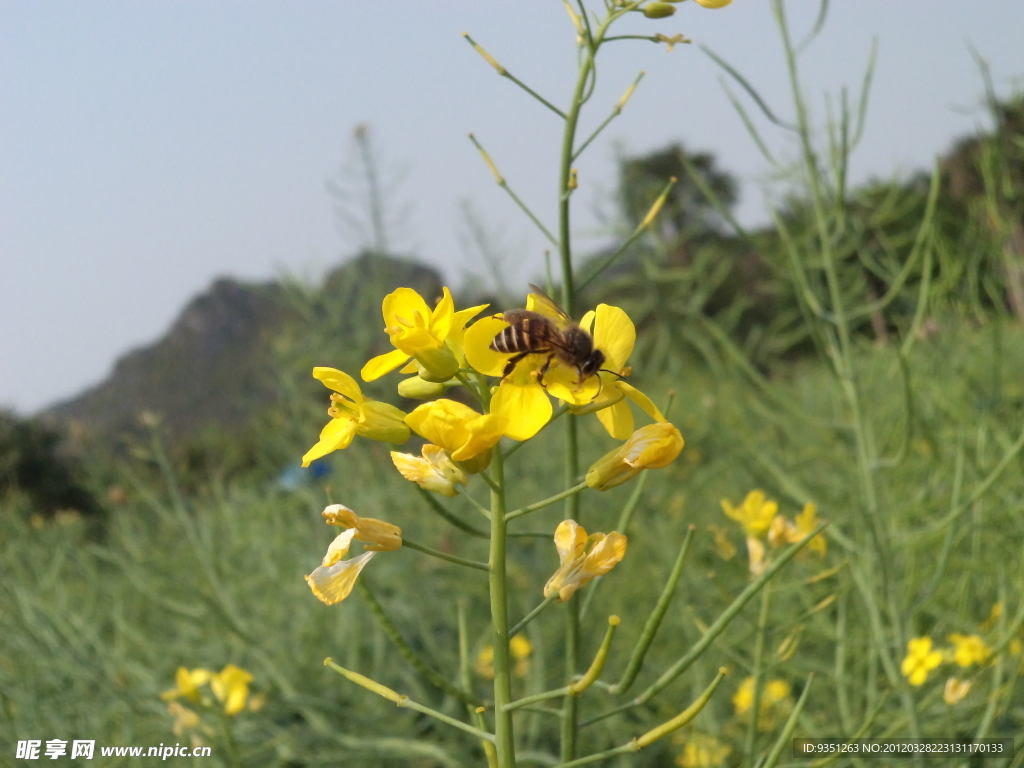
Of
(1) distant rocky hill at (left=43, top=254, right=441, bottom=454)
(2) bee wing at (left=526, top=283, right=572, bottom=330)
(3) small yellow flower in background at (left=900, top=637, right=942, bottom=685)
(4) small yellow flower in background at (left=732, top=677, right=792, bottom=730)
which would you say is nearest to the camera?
(2) bee wing at (left=526, top=283, right=572, bottom=330)

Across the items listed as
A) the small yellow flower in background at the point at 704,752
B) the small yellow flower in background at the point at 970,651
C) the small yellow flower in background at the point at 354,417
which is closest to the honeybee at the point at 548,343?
the small yellow flower in background at the point at 354,417

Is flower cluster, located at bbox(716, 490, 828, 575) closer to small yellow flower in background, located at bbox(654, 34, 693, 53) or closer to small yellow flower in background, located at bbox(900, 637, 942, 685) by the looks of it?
small yellow flower in background, located at bbox(900, 637, 942, 685)

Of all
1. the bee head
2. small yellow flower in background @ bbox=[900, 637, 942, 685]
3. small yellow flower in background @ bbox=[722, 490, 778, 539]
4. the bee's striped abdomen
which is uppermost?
the bee's striped abdomen

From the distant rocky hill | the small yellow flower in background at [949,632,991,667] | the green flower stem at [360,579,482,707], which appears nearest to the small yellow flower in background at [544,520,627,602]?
the green flower stem at [360,579,482,707]

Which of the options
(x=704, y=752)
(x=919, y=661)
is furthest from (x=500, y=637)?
(x=704, y=752)

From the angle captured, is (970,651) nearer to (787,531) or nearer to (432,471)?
(787,531)

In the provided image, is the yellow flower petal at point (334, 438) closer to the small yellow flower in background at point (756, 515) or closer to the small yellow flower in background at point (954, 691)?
the small yellow flower in background at point (756, 515)

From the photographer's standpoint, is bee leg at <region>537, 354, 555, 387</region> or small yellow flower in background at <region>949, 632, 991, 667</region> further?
small yellow flower in background at <region>949, 632, 991, 667</region>

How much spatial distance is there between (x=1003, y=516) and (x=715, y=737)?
2.57ft

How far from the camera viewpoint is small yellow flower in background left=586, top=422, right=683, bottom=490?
0.67 meters

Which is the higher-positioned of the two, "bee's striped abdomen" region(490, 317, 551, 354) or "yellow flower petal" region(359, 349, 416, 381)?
"yellow flower petal" region(359, 349, 416, 381)

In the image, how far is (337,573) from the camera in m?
0.66

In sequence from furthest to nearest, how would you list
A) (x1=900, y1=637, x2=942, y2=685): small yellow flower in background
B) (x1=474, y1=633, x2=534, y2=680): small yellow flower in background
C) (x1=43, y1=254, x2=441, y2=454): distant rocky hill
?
1. (x1=43, y1=254, x2=441, y2=454): distant rocky hill
2. (x1=474, y1=633, x2=534, y2=680): small yellow flower in background
3. (x1=900, y1=637, x2=942, y2=685): small yellow flower in background

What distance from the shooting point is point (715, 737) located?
171 cm
